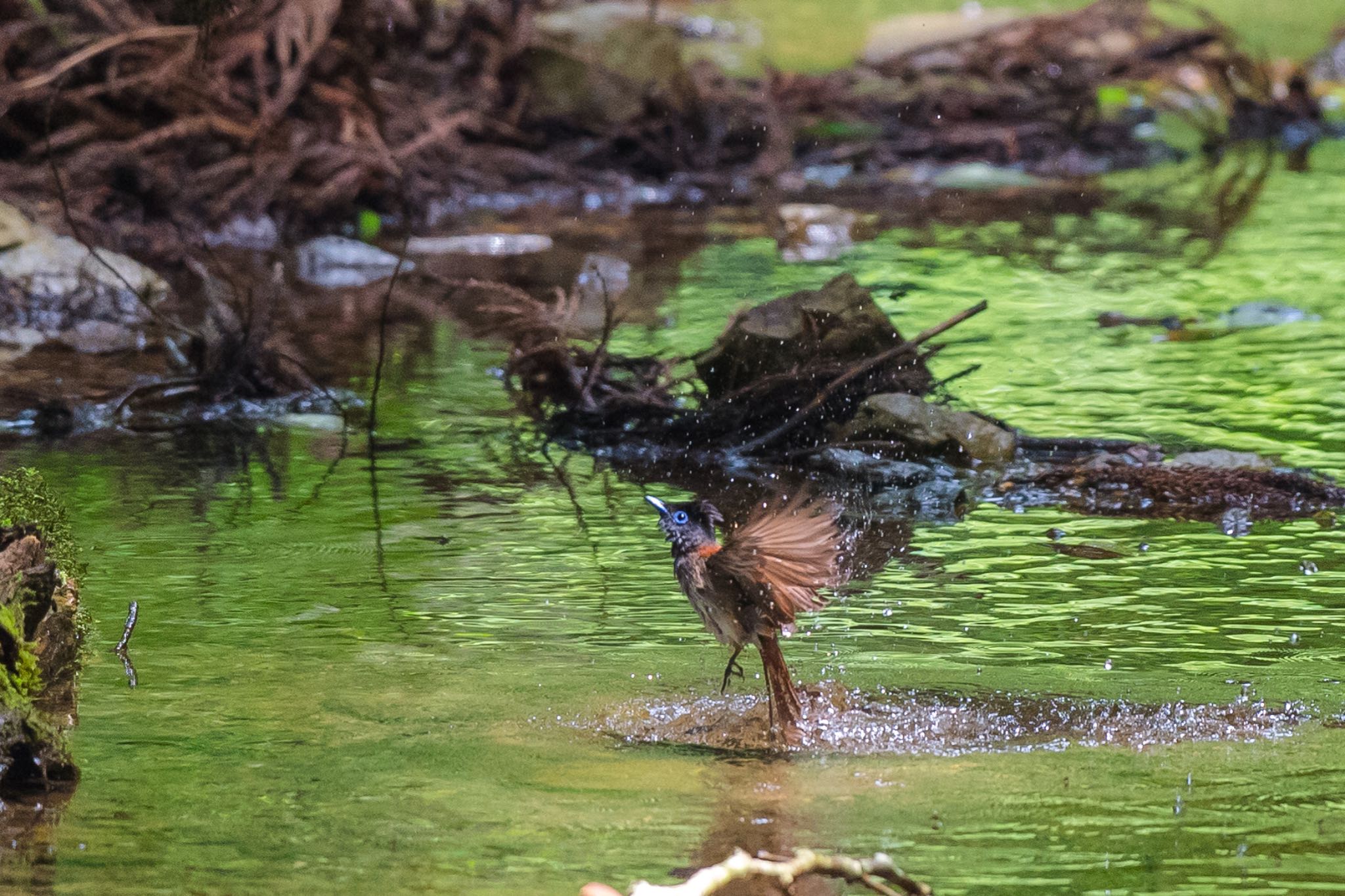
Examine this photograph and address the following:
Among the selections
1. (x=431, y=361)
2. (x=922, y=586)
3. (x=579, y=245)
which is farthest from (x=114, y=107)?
(x=922, y=586)

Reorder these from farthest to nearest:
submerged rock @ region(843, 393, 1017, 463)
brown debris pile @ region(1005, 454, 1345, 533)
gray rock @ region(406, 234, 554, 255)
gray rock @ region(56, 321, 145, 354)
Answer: gray rock @ region(406, 234, 554, 255), gray rock @ region(56, 321, 145, 354), submerged rock @ region(843, 393, 1017, 463), brown debris pile @ region(1005, 454, 1345, 533)

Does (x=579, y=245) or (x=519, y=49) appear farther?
(x=519, y=49)

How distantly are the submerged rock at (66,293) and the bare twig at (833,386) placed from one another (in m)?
2.94

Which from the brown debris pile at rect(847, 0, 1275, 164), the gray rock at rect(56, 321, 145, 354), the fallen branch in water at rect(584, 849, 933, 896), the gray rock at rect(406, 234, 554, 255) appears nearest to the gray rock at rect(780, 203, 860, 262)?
the gray rock at rect(406, 234, 554, 255)

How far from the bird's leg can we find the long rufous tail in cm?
6

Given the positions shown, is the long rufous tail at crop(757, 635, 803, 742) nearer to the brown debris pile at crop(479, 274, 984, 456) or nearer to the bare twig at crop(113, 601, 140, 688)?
the bare twig at crop(113, 601, 140, 688)

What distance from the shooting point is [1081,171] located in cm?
1336

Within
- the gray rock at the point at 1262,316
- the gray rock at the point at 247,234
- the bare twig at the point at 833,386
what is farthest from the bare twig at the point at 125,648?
the gray rock at the point at 247,234

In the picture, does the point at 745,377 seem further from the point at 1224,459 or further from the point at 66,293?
the point at 66,293

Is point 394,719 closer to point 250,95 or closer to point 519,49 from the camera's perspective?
point 250,95

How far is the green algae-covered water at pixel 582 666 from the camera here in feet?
9.43

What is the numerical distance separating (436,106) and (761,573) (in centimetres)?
923

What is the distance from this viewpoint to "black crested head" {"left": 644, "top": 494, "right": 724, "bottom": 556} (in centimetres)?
339

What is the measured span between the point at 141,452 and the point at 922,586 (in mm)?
2599
